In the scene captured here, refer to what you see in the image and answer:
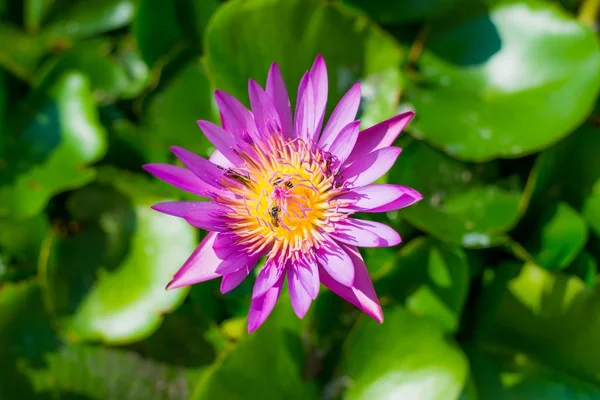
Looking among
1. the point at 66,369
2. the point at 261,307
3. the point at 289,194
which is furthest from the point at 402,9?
the point at 66,369

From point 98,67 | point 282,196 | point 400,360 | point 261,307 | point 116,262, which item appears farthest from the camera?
point 98,67

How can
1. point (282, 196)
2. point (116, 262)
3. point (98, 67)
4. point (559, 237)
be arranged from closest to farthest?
point (282, 196) < point (559, 237) < point (116, 262) < point (98, 67)

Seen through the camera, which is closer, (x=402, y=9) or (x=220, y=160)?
(x=220, y=160)

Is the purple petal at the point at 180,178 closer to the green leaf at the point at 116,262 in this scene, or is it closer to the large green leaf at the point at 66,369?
the green leaf at the point at 116,262

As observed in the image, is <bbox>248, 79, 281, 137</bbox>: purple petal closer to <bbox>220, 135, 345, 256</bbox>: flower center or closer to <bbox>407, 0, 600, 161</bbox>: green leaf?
<bbox>220, 135, 345, 256</bbox>: flower center

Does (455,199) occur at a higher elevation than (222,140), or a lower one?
lower

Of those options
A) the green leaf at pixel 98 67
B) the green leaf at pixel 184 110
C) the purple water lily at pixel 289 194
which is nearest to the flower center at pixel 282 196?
the purple water lily at pixel 289 194

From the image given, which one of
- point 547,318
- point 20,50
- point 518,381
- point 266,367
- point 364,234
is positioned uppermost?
point 20,50

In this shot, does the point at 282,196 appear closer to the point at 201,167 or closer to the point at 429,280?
the point at 201,167
